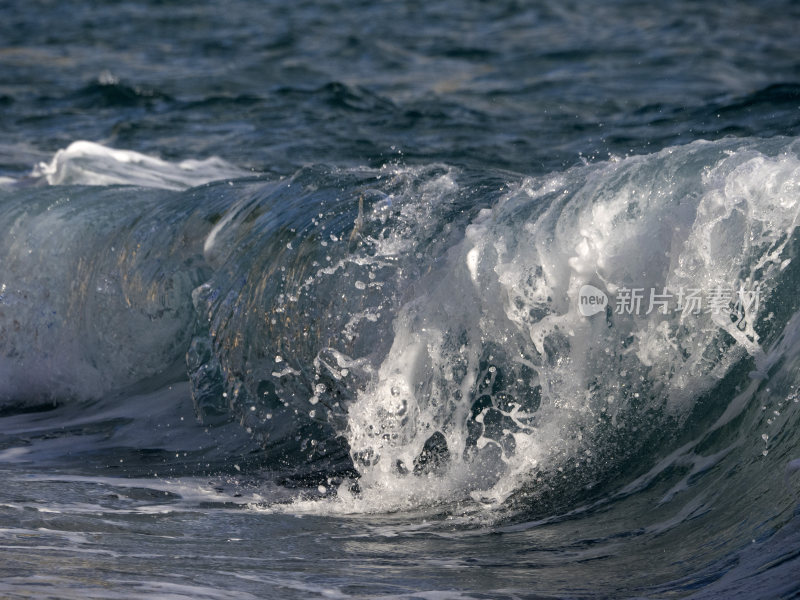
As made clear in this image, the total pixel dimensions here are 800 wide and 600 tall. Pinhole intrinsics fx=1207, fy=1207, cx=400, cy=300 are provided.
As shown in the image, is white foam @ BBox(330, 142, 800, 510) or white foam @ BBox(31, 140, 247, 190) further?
white foam @ BBox(31, 140, 247, 190)

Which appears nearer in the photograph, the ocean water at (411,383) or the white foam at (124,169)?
the ocean water at (411,383)

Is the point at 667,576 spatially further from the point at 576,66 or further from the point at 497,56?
the point at 497,56

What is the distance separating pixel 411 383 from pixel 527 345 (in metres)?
0.39

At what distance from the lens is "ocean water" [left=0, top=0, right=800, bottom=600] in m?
3.08

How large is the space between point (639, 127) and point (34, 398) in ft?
16.8

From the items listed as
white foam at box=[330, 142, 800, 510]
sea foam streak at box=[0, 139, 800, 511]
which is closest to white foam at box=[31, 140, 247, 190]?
sea foam streak at box=[0, 139, 800, 511]

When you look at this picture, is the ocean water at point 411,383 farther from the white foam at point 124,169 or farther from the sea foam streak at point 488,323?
the white foam at point 124,169

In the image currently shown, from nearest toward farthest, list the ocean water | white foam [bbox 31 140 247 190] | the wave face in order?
the ocean water, the wave face, white foam [bbox 31 140 247 190]

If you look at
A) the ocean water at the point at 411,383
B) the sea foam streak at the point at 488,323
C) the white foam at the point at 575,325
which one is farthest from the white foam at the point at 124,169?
the white foam at the point at 575,325

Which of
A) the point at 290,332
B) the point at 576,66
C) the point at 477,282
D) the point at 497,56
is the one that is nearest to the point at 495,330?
the point at 477,282

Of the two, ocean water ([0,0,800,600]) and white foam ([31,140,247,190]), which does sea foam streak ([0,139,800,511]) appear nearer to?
ocean water ([0,0,800,600])

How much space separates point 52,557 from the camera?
3.01 metres

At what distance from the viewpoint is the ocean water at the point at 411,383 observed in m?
3.08

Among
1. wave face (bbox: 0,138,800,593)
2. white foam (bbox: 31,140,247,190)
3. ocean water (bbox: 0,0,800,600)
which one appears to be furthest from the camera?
white foam (bbox: 31,140,247,190)
